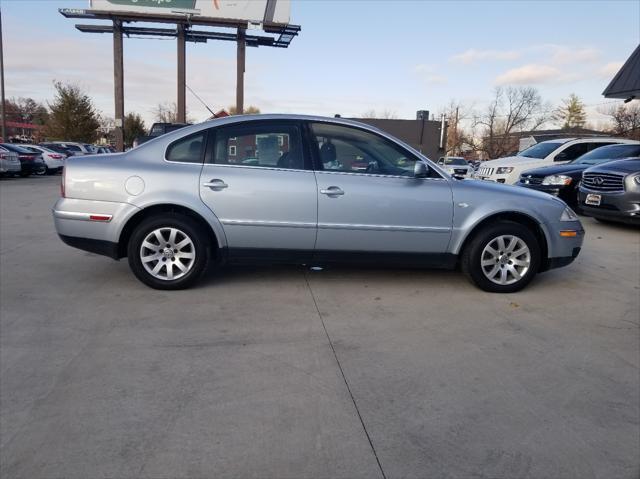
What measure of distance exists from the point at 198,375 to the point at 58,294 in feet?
7.59

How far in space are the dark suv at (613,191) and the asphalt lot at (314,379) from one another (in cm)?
380

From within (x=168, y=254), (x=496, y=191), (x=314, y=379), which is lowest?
(x=314, y=379)

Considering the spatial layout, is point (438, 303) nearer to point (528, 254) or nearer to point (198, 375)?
point (528, 254)

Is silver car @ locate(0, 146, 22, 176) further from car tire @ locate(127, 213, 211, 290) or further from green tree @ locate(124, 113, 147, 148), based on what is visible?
green tree @ locate(124, 113, 147, 148)

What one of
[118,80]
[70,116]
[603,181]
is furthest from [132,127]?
[603,181]

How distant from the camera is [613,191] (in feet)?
28.6

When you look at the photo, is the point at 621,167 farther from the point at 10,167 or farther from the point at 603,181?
the point at 10,167

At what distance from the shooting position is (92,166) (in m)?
4.70

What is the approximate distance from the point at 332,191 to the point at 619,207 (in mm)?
6283

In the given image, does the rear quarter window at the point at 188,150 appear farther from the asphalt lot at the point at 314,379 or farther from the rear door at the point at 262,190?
the asphalt lot at the point at 314,379

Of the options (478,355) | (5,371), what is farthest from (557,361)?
(5,371)

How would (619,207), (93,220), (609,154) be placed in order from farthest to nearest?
(609,154)
(619,207)
(93,220)

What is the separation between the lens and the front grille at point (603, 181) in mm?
8638

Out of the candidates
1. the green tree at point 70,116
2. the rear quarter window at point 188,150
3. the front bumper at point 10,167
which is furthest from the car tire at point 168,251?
the green tree at point 70,116
